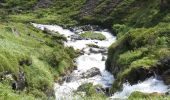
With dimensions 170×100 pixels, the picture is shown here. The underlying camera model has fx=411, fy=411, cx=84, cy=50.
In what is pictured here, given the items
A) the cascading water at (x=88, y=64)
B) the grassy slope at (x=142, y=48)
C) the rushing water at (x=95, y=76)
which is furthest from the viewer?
the cascading water at (x=88, y=64)

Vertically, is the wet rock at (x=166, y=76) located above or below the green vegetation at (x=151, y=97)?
below

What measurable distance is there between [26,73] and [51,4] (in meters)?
107

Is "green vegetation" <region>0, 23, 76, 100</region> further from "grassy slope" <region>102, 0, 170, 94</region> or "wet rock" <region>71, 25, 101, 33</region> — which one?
"wet rock" <region>71, 25, 101, 33</region>

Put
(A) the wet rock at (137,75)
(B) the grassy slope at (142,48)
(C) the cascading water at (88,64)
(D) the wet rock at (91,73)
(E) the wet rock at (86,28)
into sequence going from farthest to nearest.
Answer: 1. (E) the wet rock at (86,28)
2. (D) the wet rock at (91,73)
3. (C) the cascading water at (88,64)
4. (B) the grassy slope at (142,48)
5. (A) the wet rock at (137,75)

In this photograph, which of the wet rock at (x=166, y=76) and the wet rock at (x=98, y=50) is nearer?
the wet rock at (x=166, y=76)

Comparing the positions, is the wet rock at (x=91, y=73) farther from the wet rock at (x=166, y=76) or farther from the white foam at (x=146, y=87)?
the wet rock at (x=166, y=76)

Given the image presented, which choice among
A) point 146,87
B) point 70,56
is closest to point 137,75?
point 146,87

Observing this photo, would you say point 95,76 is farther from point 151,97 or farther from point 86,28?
point 86,28

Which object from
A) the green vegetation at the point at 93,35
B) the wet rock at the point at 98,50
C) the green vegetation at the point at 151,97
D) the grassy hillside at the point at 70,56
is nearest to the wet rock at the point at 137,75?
the grassy hillside at the point at 70,56

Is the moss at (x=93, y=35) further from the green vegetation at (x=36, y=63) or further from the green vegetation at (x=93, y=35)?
the green vegetation at (x=36, y=63)

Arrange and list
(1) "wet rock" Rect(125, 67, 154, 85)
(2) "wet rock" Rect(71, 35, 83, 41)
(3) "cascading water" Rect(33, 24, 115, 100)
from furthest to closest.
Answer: (2) "wet rock" Rect(71, 35, 83, 41) → (3) "cascading water" Rect(33, 24, 115, 100) → (1) "wet rock" Rect(125, 67, 154, 85)

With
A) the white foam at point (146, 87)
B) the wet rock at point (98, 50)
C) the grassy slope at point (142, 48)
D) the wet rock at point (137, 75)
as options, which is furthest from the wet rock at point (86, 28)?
the white foam at point (146, 87)

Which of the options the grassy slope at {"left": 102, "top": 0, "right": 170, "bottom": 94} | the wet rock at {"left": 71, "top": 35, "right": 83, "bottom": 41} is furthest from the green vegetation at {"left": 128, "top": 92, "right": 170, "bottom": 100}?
the wet rock at {"left": 71, "top": 35, "right": 83, "bottom": 41}

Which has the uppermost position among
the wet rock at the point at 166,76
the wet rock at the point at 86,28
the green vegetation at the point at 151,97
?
the green vegetation at the point at 151,97
